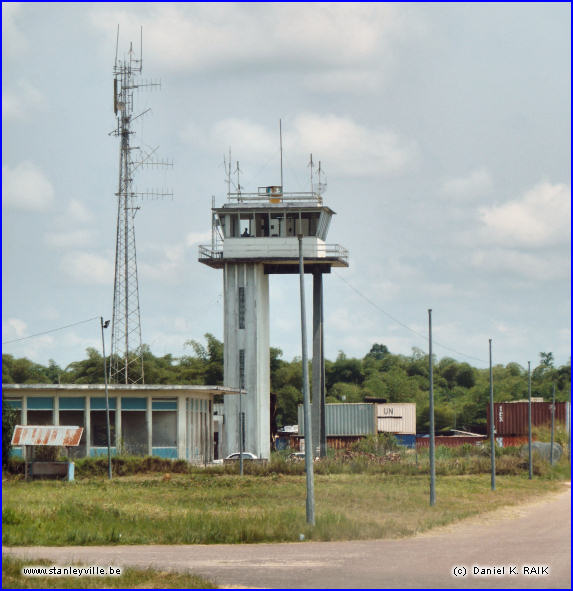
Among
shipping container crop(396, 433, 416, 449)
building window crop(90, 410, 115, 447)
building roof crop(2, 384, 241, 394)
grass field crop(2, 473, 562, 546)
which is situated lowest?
shipping container crop(396, 433, 416, 449)

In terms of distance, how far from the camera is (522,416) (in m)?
85.6

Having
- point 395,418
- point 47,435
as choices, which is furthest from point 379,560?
point 395,418

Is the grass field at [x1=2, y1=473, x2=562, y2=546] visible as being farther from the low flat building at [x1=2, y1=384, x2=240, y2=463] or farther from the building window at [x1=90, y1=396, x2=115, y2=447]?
the building window at [x1=90, y1=396, x2=115, y2=447]

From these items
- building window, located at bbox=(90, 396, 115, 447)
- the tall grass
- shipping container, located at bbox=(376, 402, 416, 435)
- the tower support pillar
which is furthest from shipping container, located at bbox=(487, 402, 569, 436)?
building window, located at bbox=(90, 396, 115, 447)

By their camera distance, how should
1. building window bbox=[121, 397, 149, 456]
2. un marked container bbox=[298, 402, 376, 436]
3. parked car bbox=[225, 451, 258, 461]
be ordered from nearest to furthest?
1. building window bbox=[121, 397, 149, 456]
2. parked car bbox=[225, 451, 258, 461]
3. un marked container bbox=[298, 402, 376, 436]

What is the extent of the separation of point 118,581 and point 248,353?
51.5 metres

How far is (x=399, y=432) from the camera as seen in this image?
9112cm

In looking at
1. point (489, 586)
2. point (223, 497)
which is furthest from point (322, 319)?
point (489, 586)

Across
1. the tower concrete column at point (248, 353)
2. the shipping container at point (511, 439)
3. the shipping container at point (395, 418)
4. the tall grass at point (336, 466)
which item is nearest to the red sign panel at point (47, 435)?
the tall grass at point (336, 466)

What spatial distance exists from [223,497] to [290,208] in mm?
35304

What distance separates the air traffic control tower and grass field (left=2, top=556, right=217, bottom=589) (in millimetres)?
48918

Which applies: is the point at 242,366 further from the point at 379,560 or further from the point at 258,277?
the point at 379,560

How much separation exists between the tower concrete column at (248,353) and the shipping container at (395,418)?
73.7 feet

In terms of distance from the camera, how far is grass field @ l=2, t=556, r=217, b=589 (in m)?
18.2
